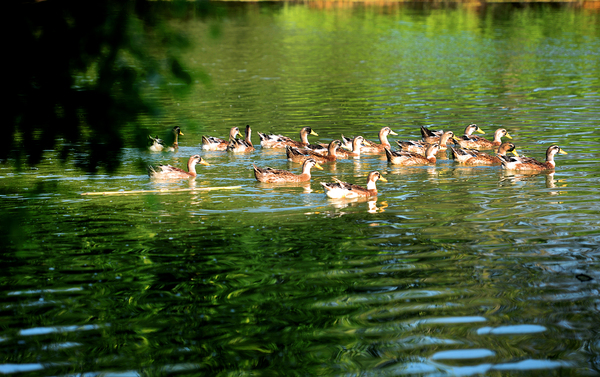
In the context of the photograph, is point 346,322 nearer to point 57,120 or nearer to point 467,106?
point 57,120

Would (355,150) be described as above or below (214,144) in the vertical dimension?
below

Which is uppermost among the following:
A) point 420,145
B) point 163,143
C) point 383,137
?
point 163,143

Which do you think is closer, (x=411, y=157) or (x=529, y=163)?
(x=529, y=163)

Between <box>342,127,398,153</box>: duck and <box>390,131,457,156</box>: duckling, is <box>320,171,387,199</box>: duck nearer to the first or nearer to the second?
<box>390,131,457,156</box>: duckling

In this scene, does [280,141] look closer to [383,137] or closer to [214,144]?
[214,144]

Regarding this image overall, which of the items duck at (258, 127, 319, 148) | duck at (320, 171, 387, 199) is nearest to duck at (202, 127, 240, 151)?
duck at (258, 127, 319, 148)

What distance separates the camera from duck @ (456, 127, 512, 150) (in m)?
20.8

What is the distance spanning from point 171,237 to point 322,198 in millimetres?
4204

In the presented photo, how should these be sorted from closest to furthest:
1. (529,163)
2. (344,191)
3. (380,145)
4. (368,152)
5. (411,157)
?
(344,191)
(529,163)
(411,157)
(380,145)
(368,152)

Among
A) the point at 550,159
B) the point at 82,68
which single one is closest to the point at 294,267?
the point at 82,68

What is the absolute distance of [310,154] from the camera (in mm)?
20234

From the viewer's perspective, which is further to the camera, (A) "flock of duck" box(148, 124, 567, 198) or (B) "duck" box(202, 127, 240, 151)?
(B) "duck" box(202, 127, 240, 151)

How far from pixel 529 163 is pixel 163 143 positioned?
553 inches

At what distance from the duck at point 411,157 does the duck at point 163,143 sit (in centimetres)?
1415
